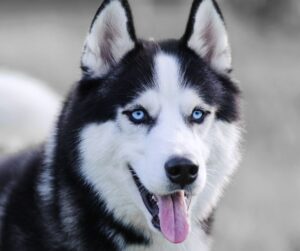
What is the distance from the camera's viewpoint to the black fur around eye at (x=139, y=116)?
4.34 metres

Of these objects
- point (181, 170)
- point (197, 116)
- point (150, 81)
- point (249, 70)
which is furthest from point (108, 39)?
point (249, 70)

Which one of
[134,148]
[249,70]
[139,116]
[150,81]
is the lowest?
[249,70]

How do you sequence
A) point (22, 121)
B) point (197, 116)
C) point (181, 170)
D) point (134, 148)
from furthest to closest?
point (22, 121), point (197, 116), point (134, 148), point (181, 170)

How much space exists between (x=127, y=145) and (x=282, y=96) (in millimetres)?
7213

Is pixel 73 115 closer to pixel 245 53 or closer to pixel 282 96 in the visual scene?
pixel 282 96

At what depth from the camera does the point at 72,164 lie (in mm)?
4434

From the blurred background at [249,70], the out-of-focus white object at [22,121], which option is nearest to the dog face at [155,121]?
the out-of-focus white object at [22,121]

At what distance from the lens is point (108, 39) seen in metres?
4.60

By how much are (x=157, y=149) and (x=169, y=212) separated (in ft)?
1.10

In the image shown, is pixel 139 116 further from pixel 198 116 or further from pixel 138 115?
pixel 198 116

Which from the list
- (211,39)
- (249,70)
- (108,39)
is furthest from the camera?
(249,70)

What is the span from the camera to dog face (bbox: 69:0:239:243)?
4238mm

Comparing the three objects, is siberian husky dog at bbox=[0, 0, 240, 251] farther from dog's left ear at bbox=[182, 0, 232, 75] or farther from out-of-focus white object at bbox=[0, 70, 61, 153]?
out-of-focus white object at bbox=[0, 70, 61, 153]

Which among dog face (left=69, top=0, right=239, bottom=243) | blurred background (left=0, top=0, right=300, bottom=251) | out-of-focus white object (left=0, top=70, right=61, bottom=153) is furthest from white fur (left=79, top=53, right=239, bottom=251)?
blurred background (left=0, top=0, right=300, bottom=251)
